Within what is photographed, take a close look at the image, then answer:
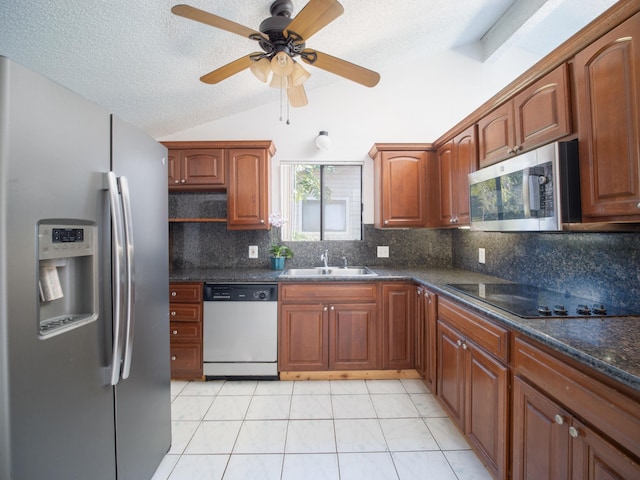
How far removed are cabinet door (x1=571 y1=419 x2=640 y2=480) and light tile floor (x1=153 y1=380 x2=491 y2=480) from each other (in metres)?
0.79

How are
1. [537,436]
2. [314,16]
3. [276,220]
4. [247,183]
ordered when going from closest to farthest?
[537,436] → [314,16] → [247,183] → [276,220]

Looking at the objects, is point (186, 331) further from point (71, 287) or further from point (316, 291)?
point (71, 287)

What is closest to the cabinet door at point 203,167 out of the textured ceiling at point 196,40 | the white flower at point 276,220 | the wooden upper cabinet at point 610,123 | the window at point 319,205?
the textured ceiling at point 196,40

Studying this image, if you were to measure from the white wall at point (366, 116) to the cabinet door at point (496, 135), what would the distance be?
115 cm

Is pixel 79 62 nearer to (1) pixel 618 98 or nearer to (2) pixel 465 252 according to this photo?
(1) pixel 618 98

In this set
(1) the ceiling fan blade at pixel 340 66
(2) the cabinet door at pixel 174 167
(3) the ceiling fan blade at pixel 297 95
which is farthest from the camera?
(2) the cabinet door at pixel 174 167

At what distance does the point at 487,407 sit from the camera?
55.4 inches

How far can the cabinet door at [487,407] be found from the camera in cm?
128

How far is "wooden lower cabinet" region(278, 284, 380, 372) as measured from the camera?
2436mm

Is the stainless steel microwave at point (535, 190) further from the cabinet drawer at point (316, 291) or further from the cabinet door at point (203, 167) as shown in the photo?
the cabinet door at point (203, 167)

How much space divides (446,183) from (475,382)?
64.8 inches

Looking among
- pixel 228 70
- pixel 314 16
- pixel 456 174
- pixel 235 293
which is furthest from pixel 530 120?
pixel 235 293

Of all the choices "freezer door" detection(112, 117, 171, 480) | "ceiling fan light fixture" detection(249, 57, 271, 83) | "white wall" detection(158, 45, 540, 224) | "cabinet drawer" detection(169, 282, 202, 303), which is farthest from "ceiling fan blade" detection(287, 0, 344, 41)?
"cabinet drawer" detection(169, 282, 202, 303)

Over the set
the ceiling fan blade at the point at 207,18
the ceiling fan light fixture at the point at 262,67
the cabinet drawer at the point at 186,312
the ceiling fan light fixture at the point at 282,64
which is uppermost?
the ceiling fan blade at the point at 207,18
